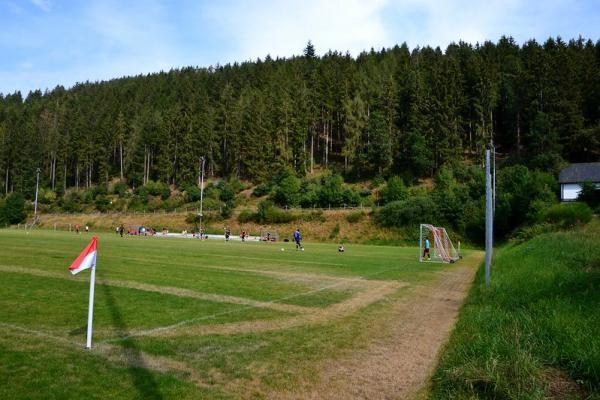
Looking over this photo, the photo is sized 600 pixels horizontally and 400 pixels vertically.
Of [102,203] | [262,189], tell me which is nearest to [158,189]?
[102,203]

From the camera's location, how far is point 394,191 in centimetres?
6375

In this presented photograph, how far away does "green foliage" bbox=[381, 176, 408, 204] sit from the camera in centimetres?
6319

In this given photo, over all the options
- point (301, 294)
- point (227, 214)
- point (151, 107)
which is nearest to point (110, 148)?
point (151, 107)

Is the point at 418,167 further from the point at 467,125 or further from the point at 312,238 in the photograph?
the point at 312,238

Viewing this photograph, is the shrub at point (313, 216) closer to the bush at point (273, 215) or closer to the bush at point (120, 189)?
the bush at point (273, 215)

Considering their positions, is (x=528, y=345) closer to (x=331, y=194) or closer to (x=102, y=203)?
(x=331, y=194)

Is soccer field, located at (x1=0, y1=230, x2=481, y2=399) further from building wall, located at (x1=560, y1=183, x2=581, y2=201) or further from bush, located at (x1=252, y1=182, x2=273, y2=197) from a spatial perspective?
bush, located at (x1=252, y1=182, x2=273, y2=197)

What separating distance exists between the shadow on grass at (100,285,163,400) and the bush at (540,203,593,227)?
35.4 m

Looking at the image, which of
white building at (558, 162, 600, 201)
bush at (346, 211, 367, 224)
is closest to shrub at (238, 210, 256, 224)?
bush at (346, 211, 367, 224)

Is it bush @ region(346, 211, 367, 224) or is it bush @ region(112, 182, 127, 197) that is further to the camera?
bush @ region(112, 182, 127, 197)

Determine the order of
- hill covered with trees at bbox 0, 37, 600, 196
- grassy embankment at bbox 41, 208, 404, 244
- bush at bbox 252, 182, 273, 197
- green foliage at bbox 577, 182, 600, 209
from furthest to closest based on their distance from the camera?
bush at bbox 252, 182, 273, 197 < hill covered with trees at bbox 0, 37, 600, 196 < grassy embankment at bbox 41, 208, 404, 244 < green foliage at bbox 577, 182, 600, 209

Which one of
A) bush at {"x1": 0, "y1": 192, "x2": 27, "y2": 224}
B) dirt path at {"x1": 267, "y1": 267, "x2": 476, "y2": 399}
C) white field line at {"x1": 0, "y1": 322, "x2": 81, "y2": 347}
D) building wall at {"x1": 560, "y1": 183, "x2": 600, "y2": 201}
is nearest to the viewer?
dirt path at {"x1": 267, "y1": 267, "x2": 476, "y2": 399}

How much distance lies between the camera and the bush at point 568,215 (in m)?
34.5

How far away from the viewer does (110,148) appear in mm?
114188
